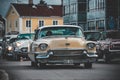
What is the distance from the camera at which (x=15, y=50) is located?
23.6 meters

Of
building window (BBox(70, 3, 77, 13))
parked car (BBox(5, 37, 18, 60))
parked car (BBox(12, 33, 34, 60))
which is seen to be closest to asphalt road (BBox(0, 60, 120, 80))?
parked car (BBox(12, 33, 34, 60))

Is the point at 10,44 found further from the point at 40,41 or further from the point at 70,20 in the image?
the point at 70,20

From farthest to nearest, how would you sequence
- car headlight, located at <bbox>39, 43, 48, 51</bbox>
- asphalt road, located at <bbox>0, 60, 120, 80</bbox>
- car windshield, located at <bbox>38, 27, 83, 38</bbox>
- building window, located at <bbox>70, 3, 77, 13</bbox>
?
building window, located at <bbox>70, 3, 77, 13</bbox> < car windshield, located at <bbox>38, 27, 83, 38</bbox> < car headlight, located at <bbox>39, 43, 48, 51</bbox> < asphalt road, located at <bbox>0, 60, 120, 80</bbox>

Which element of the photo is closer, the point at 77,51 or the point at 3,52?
the point at 77,51

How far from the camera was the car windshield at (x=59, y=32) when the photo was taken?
15.8 metres

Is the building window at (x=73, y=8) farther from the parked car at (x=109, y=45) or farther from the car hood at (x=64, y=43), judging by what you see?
the car hood at (x=64, y=43)

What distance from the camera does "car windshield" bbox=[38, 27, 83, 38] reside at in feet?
51.7

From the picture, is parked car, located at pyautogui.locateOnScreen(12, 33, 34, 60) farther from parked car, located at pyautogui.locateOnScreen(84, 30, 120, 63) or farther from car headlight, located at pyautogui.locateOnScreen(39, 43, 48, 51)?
car headlight, located at pyautogui.locateOnScreen(39, 43, 48, 51)

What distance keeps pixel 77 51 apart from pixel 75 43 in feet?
0.80

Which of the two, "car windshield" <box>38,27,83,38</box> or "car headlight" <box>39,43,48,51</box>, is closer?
"car headlight" <box>39,43,48,51</box>

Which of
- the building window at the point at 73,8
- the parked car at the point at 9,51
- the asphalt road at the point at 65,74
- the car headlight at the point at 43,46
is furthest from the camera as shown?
the building window at the point at 73,8

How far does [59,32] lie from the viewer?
15.8m

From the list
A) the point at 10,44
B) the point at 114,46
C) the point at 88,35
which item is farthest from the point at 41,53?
the point at 10,44

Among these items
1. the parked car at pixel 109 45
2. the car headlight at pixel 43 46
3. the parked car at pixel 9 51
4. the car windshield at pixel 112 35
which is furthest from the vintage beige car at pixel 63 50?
the parked car at pixel 9 51
